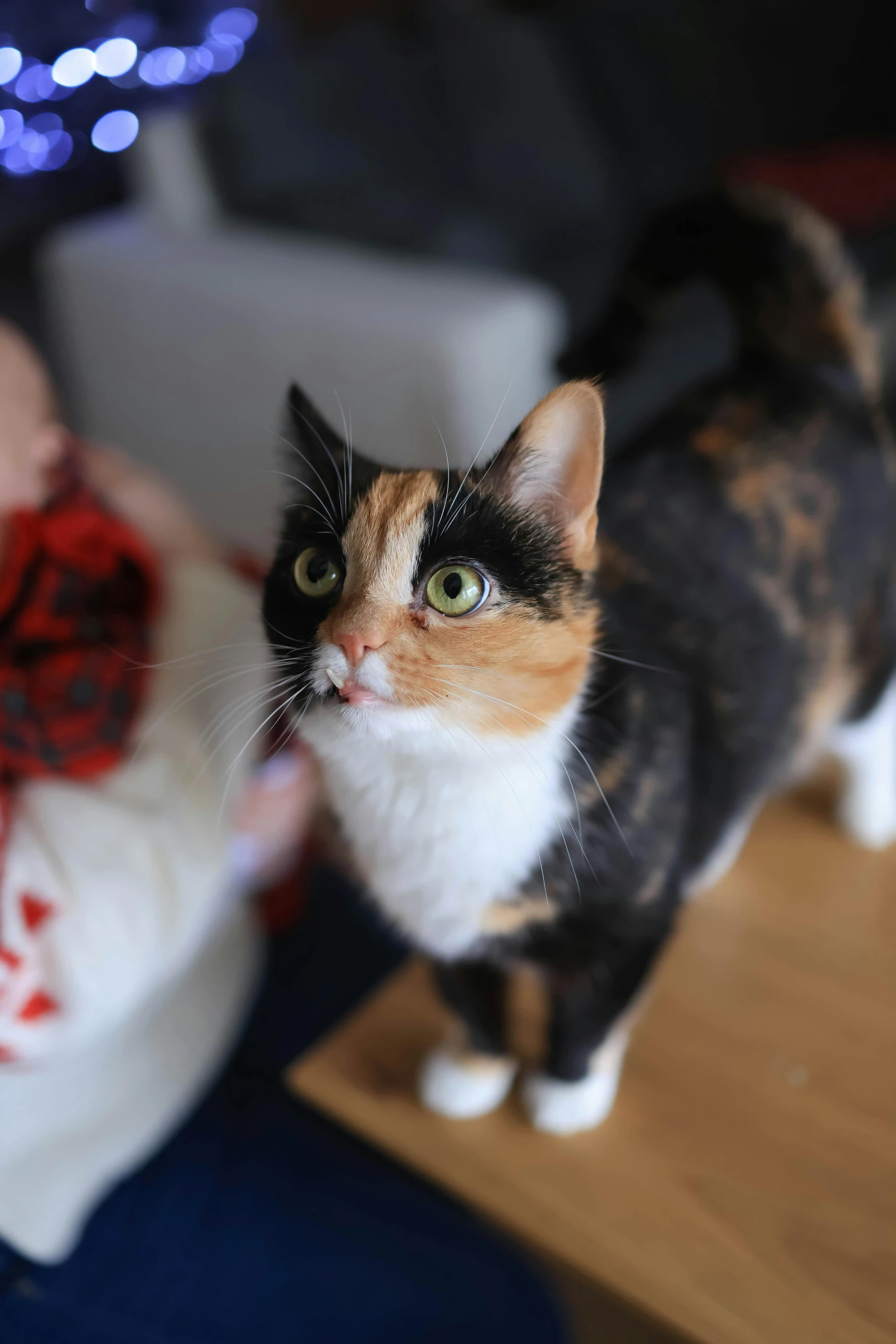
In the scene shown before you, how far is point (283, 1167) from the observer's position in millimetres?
863

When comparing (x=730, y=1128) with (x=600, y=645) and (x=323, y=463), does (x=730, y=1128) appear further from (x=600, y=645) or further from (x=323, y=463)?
(x=323, y=463)

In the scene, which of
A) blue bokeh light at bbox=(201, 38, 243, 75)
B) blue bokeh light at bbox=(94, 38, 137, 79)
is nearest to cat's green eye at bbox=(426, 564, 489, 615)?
blue bokeh light at bbox=(94, 38, 137, 79)

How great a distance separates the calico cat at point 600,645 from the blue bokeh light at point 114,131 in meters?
1.74

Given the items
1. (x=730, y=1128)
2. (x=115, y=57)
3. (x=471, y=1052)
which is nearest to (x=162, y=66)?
(x=115, y=57)

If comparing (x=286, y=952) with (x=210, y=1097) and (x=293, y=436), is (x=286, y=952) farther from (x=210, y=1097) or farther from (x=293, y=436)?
(x=293, y=436)

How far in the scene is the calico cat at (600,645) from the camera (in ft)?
1.74

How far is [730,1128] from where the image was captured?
726 mm

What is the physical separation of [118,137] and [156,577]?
1.71 m

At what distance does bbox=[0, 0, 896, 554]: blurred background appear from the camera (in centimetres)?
144

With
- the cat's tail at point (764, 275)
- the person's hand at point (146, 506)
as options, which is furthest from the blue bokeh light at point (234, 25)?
the cat's tail at point (764, 275)

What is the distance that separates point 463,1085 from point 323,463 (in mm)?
496

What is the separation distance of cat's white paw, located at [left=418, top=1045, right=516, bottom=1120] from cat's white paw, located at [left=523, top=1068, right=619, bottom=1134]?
36 millimetres

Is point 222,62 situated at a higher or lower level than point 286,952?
higher

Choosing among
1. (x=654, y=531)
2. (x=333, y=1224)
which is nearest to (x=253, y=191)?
(x=654, y=531)
